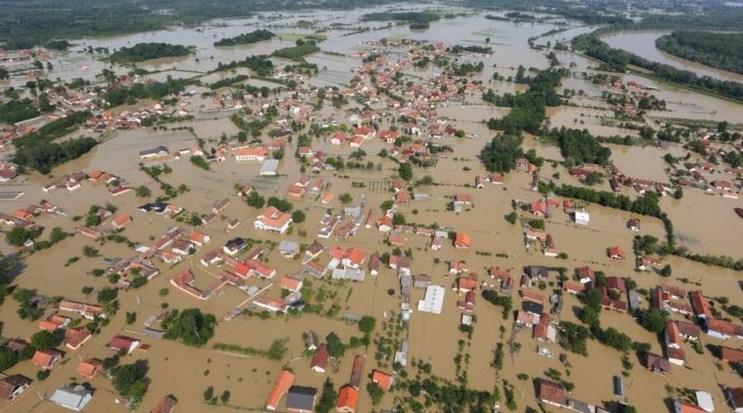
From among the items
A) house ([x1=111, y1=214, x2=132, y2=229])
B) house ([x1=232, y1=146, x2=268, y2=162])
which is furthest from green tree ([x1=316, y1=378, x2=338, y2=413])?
house ([x1=232, y1=146, x2=268, y2=162])

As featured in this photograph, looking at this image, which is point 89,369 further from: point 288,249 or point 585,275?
point 585,275

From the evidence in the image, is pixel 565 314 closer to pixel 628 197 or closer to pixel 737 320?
pixel 737 320

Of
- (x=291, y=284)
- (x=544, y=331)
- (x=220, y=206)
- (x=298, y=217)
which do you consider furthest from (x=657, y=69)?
(x=291, y=284)

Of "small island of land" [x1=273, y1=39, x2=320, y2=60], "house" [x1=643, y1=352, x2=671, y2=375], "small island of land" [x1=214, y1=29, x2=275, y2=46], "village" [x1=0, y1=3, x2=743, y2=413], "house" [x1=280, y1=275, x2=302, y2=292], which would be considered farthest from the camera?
"small island of land" [x1=214, y1=29, x2=275, y2=46]

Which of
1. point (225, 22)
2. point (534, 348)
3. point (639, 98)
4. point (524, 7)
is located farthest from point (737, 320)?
point (524, 7)

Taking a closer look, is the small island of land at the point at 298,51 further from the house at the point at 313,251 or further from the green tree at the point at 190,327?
the green tree at the point at 190,327

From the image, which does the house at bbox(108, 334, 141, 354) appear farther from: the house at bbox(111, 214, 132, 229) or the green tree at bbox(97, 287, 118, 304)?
the house at bbox(111, 214, 132, 229)
